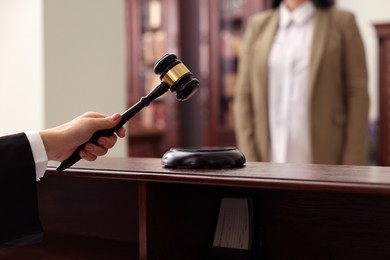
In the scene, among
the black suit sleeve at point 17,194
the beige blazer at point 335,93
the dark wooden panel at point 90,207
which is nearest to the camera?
the black suit sleeve at point 17,194

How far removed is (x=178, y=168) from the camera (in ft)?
4.57

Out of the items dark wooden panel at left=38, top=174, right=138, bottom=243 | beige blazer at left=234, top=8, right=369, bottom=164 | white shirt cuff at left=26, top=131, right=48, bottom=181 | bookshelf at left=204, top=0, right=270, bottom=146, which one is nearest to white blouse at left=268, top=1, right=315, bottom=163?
beige blazer at left=234, top=8, right=369, bottom=164

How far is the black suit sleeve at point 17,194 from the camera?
4.03ft

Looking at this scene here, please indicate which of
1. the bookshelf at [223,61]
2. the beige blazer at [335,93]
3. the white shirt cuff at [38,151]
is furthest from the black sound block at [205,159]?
the bookshelf at [223,61]

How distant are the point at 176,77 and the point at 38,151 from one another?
36cm

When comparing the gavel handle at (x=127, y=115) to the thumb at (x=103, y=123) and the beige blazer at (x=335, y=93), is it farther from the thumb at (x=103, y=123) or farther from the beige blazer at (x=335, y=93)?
the beige blazer at (x=335, y=93)

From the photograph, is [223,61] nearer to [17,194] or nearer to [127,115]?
[127,115]

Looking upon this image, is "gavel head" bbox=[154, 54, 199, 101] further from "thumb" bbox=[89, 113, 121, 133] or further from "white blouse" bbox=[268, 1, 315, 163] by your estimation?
"white blouse" bbox=[268, 1, 315, 163]

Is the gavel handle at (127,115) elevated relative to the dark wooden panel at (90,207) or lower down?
elevated

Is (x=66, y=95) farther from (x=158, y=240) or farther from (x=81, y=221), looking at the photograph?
(x=158, y=240)

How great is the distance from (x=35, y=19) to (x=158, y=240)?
171 cm

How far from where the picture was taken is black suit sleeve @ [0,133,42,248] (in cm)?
123

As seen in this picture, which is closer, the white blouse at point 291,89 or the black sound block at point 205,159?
the black sound block at point 205,159

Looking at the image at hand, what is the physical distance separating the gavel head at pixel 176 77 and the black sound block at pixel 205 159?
164 mm
